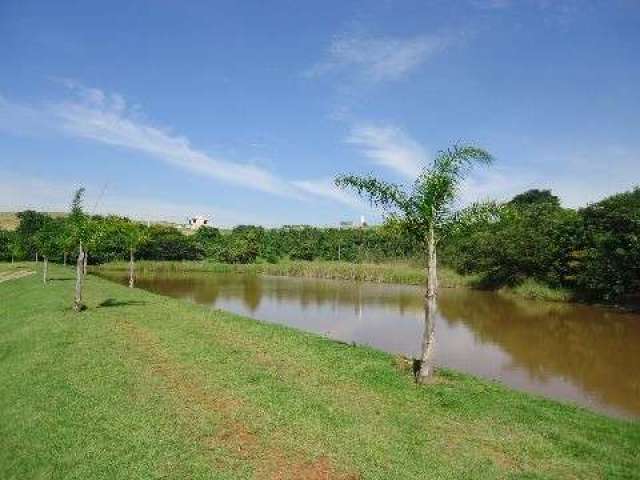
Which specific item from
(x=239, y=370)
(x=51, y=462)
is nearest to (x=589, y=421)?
(x=239, y=370)

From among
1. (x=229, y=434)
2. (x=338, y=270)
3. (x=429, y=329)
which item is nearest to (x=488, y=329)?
(x=429, y=329)

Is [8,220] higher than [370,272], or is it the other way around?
[8,220]

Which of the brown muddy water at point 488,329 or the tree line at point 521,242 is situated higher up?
the tree line at point 521,242

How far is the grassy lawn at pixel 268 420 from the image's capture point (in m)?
8.52

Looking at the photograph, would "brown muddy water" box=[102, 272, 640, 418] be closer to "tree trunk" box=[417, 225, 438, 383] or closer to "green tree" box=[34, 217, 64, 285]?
"tree trunk" box=[417, 225, 438, 383]

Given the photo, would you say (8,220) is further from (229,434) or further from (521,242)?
(229,434)

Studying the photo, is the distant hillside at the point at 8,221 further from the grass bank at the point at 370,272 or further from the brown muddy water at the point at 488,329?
the brown muddy water at the point at 488,329

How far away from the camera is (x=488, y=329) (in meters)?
28.0

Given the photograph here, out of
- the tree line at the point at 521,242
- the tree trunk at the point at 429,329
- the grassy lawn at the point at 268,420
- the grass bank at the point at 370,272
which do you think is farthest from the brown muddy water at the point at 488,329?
the grassy lawn at the point at 268,420

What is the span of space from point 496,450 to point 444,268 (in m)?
54.9

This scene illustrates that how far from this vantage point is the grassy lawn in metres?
8.52

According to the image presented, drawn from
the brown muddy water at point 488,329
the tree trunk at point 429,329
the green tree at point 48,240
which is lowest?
the brown muddy water at point 488,329

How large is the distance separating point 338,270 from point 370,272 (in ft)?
13.2

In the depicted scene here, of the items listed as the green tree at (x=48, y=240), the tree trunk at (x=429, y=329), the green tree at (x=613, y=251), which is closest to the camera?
the tree trunk at (x=429, y=329)
